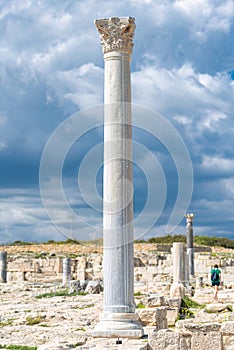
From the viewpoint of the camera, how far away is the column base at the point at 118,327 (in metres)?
11.2

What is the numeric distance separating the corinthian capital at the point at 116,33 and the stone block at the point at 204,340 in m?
5.40

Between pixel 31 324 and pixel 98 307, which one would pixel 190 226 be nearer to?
pixel 98 307

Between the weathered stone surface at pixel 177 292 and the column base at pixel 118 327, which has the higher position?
the weathered stone surface at pixel 177 292

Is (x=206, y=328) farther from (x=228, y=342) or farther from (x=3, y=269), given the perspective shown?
(x=3, y=269)

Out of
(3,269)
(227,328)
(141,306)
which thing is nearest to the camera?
(227,328)

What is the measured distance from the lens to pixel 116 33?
12.1 meters

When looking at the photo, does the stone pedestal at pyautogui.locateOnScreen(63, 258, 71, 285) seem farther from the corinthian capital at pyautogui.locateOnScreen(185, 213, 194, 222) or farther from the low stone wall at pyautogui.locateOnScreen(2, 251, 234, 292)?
the corinthian capital at pyautogui.locateOnScreen(185, 213, 194, 222)

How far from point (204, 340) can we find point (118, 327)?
1864mm

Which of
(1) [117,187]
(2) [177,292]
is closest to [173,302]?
(2) [177,292]

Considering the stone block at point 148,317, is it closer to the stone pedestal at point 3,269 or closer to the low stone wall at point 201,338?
the low stone wall at point 201,338

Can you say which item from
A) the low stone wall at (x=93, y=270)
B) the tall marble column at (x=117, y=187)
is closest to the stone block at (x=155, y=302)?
the tall marble column at (x=117, y=187)

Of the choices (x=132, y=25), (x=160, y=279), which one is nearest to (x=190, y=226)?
(x=160, y=279)

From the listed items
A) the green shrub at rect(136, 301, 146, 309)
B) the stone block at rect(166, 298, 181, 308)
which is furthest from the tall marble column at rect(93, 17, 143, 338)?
the green shrub at rect(136, 301, 146, 309)

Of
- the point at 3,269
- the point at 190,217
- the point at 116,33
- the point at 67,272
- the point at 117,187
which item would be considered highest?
the point at 116,33
